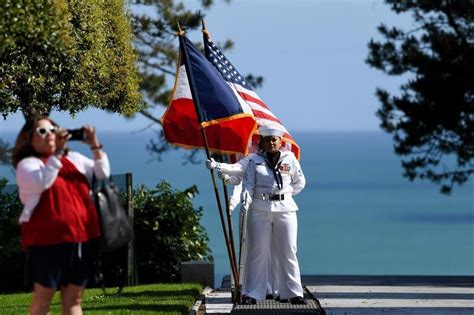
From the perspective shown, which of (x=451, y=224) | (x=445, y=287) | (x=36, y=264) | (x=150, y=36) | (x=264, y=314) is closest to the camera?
(x=36, y=264)

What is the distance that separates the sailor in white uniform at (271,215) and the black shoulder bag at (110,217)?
547 cm

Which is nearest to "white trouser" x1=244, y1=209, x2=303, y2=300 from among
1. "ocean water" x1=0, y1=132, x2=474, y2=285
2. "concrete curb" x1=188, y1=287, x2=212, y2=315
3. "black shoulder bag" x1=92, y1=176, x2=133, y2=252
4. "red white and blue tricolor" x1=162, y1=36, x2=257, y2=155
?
"concrete curb" x1=188, y1=287, x2=212, y2=315

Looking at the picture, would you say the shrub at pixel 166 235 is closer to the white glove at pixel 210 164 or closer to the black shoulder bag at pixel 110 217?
the white glove at pixel 210 164

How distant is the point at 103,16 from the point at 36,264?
481 inches

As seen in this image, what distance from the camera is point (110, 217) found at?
461 inches

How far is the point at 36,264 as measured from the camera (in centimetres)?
1168

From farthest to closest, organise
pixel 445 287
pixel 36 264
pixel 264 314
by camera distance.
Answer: pixel 445 287 < pixel 264 314 < pixel 36 264

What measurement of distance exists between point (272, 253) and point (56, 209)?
6.41 meters

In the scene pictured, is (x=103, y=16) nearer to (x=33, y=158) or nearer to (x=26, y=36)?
(x=26, y=36)

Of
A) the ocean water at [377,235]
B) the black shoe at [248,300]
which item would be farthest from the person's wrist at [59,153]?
the ocean water at [377,235]

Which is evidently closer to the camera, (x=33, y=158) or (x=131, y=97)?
(x=33, y=158)

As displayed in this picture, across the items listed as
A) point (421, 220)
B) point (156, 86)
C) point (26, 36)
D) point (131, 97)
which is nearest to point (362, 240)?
point (421, 220)

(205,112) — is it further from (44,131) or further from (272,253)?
(44,131)

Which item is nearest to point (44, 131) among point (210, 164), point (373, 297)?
point (210, 164)
